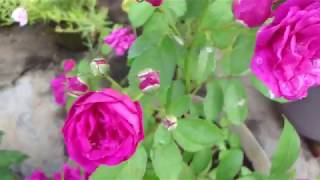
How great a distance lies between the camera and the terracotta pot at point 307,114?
99 cm

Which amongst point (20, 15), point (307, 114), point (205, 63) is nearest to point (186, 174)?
point (205, 63)

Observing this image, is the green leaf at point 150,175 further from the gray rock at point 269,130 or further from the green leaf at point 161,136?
the gray rock at point 269,130

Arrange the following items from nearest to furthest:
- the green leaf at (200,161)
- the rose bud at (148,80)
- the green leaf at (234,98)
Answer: the rose bud at (148,80) < the green leaf at (234,98) < the green leaf at (200,161)

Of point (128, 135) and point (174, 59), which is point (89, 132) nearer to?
point (128, 135)

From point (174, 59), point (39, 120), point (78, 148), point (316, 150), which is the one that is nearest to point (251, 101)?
point (316, 150)

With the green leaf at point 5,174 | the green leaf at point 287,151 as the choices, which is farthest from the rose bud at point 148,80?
the green leaf at point 5,174

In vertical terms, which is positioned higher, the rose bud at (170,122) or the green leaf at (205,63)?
the green leaf at (205,63)

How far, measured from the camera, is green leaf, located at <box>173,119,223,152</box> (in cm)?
64

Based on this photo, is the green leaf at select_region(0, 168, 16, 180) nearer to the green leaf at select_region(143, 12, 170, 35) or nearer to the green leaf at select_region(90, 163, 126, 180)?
the green leaf at select_region(90, 163, 126, 180)

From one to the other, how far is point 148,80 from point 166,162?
4.3 inches

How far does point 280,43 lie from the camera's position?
458 millimetres

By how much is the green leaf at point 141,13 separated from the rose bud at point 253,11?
13cm

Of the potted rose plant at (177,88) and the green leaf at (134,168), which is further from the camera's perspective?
the green leaf at (134,168)

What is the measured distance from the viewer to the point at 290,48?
459 mm
